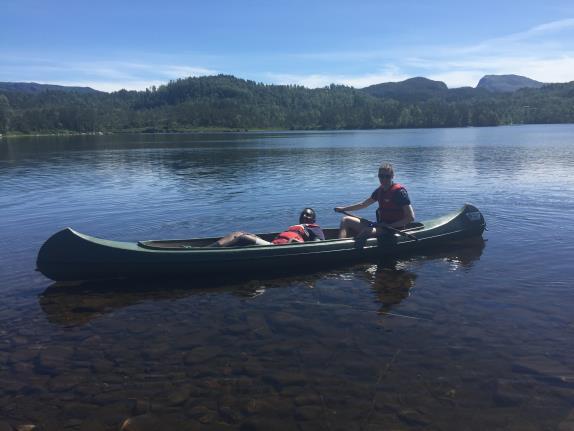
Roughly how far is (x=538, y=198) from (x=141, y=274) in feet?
59.1

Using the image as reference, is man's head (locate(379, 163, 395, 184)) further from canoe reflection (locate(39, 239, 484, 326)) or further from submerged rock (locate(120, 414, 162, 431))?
submerged rock (locate(120, 414, 162, 431))

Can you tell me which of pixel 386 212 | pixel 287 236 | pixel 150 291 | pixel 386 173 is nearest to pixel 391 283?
pixel 386 212

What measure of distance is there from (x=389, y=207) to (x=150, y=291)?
6658 millimetres

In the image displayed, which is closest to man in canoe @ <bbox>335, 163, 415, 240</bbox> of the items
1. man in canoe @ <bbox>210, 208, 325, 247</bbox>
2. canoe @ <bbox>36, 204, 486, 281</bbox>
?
canoe @ <bbox>36, 204, 486, 281</bbox>

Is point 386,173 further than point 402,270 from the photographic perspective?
Yes

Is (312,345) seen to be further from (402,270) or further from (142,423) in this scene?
(402,270)

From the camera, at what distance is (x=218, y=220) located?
62.0 ft

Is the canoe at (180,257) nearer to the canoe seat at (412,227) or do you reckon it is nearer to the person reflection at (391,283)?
the person reflection at (391,283)

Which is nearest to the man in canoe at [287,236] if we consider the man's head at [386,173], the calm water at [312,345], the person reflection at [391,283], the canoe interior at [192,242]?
the canoe interior at [192,242]

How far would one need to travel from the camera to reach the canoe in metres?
10.7

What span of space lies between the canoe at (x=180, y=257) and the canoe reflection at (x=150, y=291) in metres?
0.30

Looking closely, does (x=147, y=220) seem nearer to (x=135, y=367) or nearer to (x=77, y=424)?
(x=135, y=367)

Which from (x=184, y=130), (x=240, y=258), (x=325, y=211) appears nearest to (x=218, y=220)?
(x=325, y=211)

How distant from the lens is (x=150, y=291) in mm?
10898
